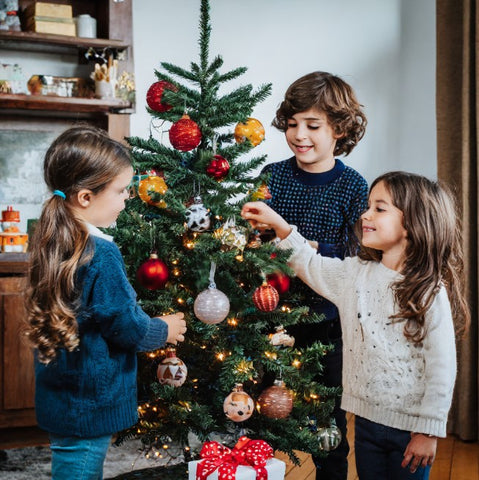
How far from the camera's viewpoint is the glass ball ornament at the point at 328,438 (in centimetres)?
197

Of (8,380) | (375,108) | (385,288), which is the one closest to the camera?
(385,288)

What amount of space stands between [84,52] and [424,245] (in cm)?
269

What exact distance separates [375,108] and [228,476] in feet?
10.4

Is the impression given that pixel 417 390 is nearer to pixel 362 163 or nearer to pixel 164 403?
pixel 164 403

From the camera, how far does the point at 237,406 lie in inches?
70.7

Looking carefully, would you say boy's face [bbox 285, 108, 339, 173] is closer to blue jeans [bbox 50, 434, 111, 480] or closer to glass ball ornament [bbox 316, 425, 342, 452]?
glass ball ornament [bbox 316, 425, 342, 452]

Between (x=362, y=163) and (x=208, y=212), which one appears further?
(x=362, y=163)

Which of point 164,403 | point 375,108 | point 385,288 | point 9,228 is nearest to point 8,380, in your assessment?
point 9,228

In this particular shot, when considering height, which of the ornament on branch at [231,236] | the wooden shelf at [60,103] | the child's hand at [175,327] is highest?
the wooden shelf at [60,103]

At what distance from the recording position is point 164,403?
1.92 meters

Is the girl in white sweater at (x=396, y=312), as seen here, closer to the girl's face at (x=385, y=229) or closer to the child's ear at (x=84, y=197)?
the girl's face at (x=385, y=229)

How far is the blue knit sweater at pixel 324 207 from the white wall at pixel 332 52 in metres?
2.03

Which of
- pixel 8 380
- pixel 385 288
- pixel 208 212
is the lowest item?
pixel 8 380

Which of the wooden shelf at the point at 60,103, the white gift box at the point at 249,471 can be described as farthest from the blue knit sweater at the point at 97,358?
the wooden shelf at the point at 60,103
